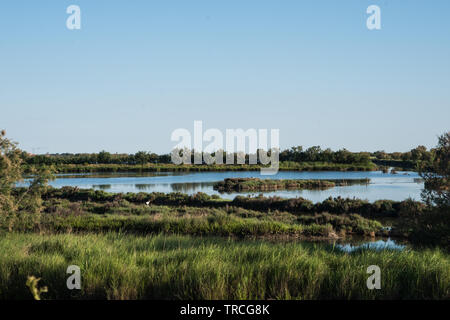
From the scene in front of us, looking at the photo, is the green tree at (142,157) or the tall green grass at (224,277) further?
the green tree at (142,157)

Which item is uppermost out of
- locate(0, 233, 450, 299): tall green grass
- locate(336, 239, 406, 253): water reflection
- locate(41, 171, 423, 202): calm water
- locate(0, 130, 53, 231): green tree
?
locate(0, 130, 53, 231): green tree

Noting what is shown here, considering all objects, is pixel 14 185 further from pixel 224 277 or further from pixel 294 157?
pixel 294 157


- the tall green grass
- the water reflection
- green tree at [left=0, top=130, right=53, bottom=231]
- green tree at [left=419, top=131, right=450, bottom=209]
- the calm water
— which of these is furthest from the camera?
the calm water

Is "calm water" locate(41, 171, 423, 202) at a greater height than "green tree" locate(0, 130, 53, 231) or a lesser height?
lesser

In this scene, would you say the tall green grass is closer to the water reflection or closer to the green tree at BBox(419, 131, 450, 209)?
the water reflection

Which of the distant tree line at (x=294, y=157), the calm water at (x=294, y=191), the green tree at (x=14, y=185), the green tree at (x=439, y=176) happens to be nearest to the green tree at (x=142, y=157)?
the distant tree line at (x=294, y=157)

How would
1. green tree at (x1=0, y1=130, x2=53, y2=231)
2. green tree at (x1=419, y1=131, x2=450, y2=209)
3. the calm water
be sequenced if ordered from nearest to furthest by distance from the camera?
green tree at (x1=419, y1=131, x2=450, y2=209) → green tree at (x1=0, y1=130, x2=53, y2=231) → the calm water

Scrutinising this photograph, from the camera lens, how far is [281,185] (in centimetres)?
3859

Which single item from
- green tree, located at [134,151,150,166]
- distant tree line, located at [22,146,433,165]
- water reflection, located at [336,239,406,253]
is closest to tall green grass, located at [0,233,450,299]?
water reflection, located at [336,239,406,253]

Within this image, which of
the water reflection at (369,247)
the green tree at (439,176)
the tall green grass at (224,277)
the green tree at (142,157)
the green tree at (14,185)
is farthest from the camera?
the green tree at (142,157)

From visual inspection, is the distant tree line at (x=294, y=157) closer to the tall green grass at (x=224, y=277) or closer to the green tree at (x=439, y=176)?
the green tree at (x=439, y=176)

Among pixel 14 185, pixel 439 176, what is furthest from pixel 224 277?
pixel 14 185
